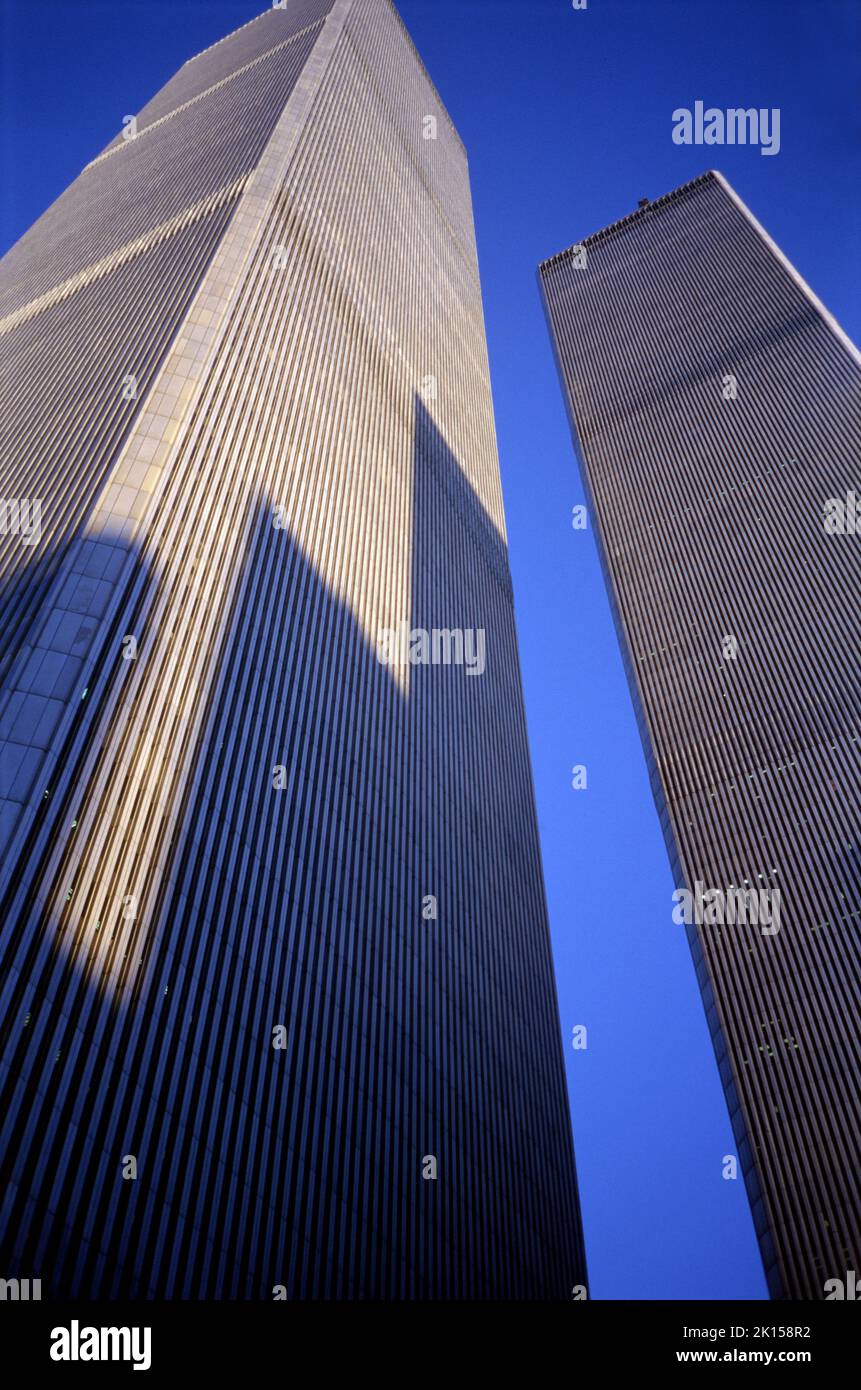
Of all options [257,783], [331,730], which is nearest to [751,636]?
[331,730]

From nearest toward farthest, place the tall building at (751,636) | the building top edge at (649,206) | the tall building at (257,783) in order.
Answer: the tall building at (257,783)
the tall building at (751,636)
the building top edge at (649,206)

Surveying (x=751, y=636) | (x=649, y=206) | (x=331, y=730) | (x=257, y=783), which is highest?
(x=649, y=206)

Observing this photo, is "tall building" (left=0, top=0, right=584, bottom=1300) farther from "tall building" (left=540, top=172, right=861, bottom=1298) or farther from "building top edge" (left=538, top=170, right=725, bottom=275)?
"building top edge" (left=538, top=170, right=725, bottom=275)

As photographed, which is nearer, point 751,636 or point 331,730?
point 331,730

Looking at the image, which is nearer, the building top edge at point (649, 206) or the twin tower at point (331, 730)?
the twin tower at point (331, 730)

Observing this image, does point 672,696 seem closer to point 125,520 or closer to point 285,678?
point 285,678

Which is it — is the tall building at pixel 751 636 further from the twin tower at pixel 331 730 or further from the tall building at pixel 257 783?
the tall building at pixel 257 783

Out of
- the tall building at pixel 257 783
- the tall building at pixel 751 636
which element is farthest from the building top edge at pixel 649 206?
the tall building at pixel 257 783

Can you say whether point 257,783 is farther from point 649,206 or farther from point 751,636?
point 649,206
